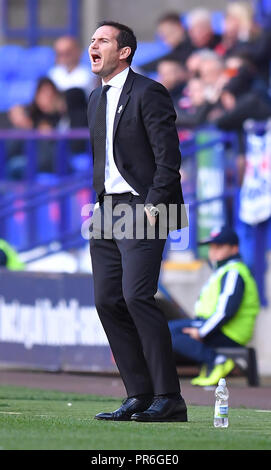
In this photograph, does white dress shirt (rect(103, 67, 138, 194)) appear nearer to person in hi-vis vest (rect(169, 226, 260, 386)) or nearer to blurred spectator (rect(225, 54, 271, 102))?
person in hi-vis vest (rect(169, 226, 260, 386))

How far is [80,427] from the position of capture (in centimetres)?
655

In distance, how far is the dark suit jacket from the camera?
6789 millimetres

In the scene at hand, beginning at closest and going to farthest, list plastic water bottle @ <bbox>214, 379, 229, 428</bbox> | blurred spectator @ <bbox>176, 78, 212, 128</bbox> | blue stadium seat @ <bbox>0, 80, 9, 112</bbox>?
plastic water bottle @ <bbox>214, 379, 229, 428</bbox>
blurred spectator @ <bbox>176, 78, 212, 128</bbox>
blue stadium seat @ <bbox>0, 80, 9, 112</bbox>

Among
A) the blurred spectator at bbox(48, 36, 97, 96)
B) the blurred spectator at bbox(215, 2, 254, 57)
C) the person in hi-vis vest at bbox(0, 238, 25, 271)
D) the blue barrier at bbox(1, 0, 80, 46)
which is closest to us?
the person in hi-vis vest at bbox(0, 238, 25, 271)

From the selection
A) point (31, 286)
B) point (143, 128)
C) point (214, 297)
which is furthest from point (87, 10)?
point (143, 128)

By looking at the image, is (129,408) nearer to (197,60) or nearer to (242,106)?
(242,106)

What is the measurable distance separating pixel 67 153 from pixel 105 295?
9.19 meters

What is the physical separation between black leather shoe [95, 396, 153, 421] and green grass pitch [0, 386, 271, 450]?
0.45 ft

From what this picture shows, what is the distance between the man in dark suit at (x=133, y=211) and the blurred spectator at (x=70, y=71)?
34.4ft

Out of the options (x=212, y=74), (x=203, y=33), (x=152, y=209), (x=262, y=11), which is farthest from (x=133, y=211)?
(x=262, y=11)

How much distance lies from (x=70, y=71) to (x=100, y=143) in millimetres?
11237

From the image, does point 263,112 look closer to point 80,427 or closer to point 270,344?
point 270,344

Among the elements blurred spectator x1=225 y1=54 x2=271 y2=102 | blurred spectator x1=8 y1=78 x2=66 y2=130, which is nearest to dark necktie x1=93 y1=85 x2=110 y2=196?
blurred spectator x1=225 y1=54 x2=271 y2=102

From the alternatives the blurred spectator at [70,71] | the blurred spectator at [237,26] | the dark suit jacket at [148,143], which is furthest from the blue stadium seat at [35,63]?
the dark suit jacket at [148,143]
